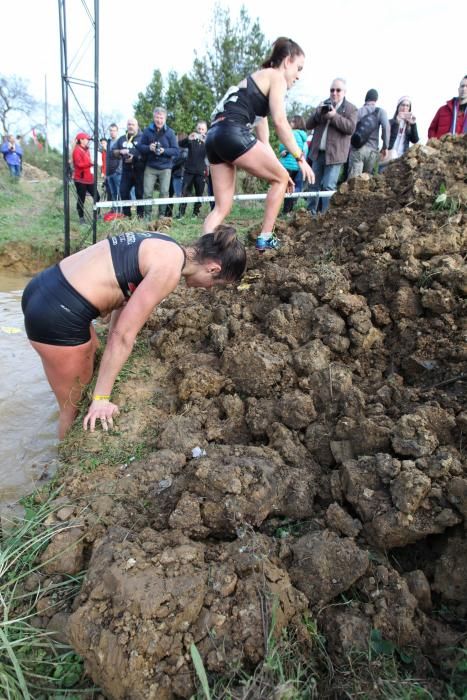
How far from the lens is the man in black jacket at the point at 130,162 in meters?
7.91

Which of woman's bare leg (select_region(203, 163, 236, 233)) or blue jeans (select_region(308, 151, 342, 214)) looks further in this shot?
blue jeans (select_region(308, 151, 342, 214))

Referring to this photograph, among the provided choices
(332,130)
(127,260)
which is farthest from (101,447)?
(332,130)

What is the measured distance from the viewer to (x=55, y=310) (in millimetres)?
2662

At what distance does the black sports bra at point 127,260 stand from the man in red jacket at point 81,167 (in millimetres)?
6299

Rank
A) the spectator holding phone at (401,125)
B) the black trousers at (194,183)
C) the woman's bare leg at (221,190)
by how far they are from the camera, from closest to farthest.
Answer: the woman's bare leg at (221,190), the spectator holding phone at (401,125), the black trousers at (194,183)

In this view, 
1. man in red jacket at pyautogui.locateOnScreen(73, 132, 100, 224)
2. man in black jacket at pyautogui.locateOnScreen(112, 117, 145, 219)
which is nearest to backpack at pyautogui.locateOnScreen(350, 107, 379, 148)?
man in black jacket at pyautogui.locateOnScreen(112, 117, 145, 219)

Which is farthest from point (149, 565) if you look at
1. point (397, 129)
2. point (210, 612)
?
point (397, 129)

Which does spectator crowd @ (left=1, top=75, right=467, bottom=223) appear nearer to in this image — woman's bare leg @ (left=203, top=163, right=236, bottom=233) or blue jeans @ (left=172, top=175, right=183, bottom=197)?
blue jeans @ (left=172, top=175, right=183, bottom=197)

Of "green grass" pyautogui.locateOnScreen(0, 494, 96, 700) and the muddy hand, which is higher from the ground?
the muddy hand

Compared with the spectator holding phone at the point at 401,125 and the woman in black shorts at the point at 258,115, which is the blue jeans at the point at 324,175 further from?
the woman in black shorts at the point at 258,115

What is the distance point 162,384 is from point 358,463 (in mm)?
1512

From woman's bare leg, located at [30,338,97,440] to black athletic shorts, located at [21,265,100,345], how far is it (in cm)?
9

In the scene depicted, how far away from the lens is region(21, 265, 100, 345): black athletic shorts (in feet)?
8.73

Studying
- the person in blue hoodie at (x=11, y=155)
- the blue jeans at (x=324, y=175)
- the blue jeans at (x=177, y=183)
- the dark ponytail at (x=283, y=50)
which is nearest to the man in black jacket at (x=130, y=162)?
the blue jeans at (x=177, y=183)
